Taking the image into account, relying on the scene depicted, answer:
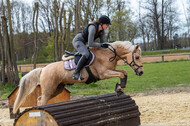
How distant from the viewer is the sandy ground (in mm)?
5934

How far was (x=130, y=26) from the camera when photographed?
110 feet

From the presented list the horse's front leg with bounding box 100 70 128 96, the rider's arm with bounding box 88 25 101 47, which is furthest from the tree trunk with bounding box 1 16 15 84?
the horse's front leg with bounding box 100 70 128 96

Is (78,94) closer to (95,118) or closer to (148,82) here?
(148,82)

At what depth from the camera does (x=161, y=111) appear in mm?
7191

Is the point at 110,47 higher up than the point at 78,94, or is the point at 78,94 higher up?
the point at 110,47

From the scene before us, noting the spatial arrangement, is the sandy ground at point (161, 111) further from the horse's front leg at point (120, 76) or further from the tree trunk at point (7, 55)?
the tree trunk at point (7, 55)

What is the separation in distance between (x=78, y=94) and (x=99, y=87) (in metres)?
2.10

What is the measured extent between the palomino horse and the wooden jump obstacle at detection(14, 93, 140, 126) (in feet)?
→ 1.69

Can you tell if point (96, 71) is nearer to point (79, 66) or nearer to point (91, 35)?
point (79, 66)

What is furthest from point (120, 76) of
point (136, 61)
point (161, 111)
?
point (161, 111)

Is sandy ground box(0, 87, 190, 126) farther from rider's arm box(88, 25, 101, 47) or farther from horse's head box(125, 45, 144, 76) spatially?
rider's arm box(88, 25, 101, 47)

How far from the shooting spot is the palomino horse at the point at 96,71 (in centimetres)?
493

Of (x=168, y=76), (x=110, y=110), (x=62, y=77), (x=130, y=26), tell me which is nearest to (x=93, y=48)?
(x=62, y=77)

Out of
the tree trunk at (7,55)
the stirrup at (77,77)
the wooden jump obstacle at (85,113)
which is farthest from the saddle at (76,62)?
the tree trunk at (7,55)
